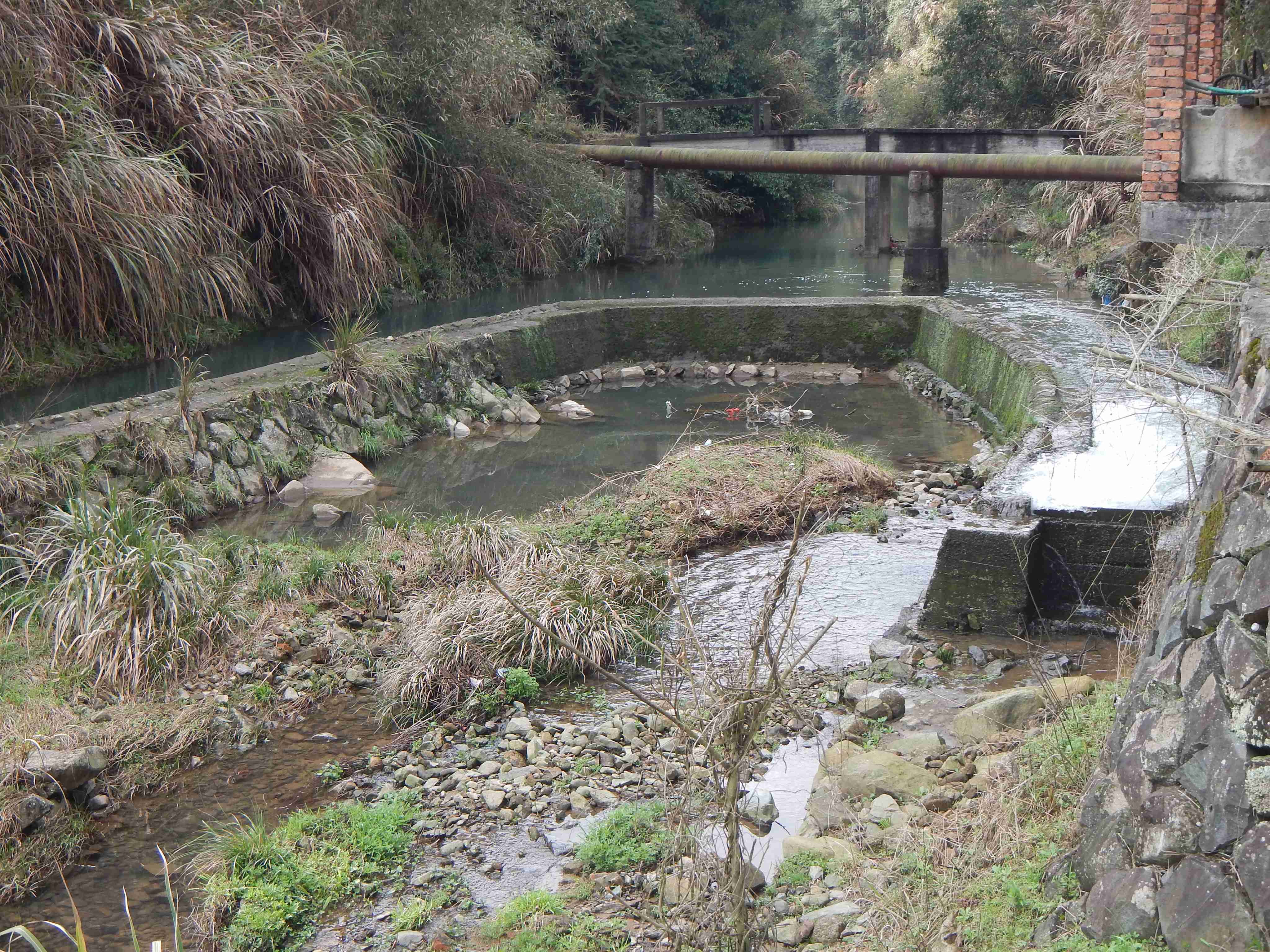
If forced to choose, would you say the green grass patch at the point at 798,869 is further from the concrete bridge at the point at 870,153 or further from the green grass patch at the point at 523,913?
the concrete bridge at the point at 870,153

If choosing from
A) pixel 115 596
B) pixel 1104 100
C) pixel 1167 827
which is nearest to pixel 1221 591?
pixel 1167 827

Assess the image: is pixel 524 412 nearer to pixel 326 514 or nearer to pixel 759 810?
pixel 326 514

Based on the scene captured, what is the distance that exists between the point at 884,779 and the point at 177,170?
851 centimetres

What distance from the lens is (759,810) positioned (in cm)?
436

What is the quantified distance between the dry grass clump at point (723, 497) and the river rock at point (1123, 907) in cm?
449

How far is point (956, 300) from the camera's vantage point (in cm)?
1404

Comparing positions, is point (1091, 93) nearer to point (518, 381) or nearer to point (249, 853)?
point (518, 381)

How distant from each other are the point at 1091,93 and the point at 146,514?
658 inches

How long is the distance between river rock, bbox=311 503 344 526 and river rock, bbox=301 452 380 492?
0.57 m

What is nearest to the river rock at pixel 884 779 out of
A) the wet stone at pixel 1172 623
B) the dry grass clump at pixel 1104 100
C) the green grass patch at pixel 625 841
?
the green grass patch at pixel 625 841

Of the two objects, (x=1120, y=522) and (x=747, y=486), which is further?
(x=747, y=486)

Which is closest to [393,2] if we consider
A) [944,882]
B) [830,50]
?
[944,882]

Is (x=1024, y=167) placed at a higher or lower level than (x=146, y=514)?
higher

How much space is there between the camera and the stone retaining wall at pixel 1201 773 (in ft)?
8.38
